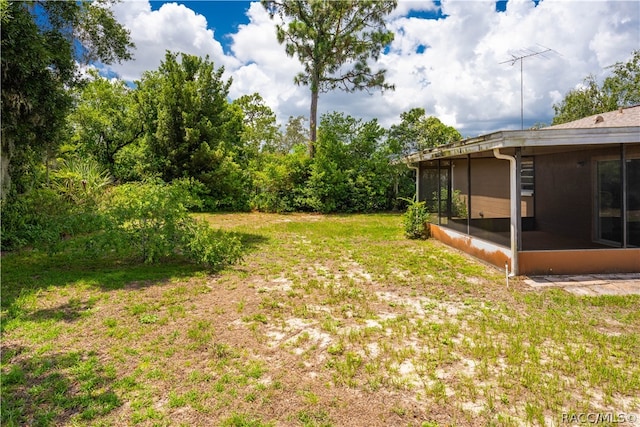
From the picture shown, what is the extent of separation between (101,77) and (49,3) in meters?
14.1

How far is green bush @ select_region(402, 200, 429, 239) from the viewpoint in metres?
9.88

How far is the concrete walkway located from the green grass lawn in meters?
0.28

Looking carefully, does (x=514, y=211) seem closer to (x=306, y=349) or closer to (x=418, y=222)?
(x=418, y=222)

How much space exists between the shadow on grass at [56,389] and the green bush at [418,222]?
812cm

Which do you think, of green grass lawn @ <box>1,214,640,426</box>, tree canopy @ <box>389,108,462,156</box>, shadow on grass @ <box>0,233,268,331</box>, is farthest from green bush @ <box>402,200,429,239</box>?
tree canopy @ <box>389,108,462,156</box>

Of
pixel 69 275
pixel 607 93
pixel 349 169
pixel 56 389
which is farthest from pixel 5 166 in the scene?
pixel 607 93

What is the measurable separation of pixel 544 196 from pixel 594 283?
4.41 metres

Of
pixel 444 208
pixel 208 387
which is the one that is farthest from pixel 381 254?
pixel 208 387

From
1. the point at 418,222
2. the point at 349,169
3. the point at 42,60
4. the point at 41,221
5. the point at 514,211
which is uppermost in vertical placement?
the point at 42,60

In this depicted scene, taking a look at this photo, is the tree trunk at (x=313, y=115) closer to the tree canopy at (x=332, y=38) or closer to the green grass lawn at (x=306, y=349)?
the tree canopy at (x=332, y=38)

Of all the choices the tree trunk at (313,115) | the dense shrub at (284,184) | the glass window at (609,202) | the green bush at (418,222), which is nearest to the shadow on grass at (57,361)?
the green bush at (418,222)

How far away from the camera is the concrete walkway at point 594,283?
16.7 ft

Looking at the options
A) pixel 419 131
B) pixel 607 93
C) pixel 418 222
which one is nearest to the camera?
pixel 418 222

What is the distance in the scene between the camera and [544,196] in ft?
30.5
